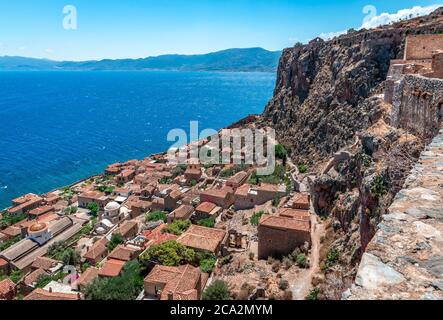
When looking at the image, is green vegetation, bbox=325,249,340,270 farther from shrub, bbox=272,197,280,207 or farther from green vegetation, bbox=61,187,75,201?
green vegetation, bbox=61,187,75,201

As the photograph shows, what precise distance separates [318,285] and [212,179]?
25.2m

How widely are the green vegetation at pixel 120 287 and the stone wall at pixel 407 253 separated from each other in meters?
17.3

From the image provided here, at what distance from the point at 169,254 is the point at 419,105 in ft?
52.2

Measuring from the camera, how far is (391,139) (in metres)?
15.6

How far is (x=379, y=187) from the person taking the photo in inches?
544

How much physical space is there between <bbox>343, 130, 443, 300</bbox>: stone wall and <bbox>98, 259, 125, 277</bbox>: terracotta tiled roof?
22336 mm

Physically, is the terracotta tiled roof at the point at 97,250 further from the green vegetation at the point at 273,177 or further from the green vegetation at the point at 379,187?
the green vegetation at the point at 379,187

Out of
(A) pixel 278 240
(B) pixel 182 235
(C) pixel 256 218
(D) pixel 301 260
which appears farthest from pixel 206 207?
(D) pixel 301 260

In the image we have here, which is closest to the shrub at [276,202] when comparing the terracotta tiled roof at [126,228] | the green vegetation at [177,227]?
the green vegetation at [177,227]

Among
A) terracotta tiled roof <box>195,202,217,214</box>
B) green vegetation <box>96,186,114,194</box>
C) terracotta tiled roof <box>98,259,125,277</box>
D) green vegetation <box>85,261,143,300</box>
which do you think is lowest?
green vegetation <box>96,186,114,194</box>

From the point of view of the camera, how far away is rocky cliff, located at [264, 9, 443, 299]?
13.7 metres

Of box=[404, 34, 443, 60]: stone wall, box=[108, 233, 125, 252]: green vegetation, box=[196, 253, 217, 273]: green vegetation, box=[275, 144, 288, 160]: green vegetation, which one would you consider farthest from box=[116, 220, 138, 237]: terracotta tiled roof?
box=[404, 34, 443, 60]: stone wall

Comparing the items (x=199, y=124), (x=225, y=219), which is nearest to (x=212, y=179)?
(x=225, y=219)

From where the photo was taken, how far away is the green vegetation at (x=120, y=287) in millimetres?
19812
